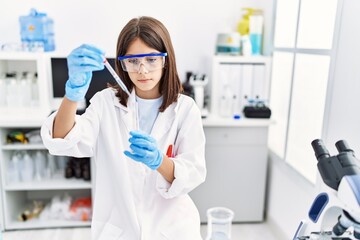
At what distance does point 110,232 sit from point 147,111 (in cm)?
50

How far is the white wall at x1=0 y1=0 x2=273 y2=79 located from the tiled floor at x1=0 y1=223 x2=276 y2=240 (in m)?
1.28

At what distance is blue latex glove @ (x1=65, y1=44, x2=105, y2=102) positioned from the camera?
1126 millimetres

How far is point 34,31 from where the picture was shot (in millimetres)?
2541

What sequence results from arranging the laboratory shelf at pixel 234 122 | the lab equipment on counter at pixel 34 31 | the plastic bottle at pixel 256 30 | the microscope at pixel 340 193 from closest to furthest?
the microscope at pixel 340 193
the laboratory shelf at pixel 234 122
the lab equipment on counter at pixel 34 31
the plastic bottle at pixel 256 30

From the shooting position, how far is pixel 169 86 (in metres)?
1.40

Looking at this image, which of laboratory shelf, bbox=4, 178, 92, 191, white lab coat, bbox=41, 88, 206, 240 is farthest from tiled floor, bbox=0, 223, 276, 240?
white lab coat, bbox=41, 88, 206, 240

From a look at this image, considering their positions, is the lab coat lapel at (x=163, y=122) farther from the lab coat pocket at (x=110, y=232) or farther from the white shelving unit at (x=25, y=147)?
the white shelving unit at (x=25, y=147)

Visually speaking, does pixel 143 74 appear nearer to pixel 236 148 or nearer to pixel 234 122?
pixel 234 122

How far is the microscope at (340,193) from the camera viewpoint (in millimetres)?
877

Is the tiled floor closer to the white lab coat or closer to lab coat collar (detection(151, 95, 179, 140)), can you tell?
the white lab coat

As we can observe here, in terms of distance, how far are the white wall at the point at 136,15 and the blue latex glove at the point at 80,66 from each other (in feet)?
5.48

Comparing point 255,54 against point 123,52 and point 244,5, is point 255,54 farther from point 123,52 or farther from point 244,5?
point 123,52

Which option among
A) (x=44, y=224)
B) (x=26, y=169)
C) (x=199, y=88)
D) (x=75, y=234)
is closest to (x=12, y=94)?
(x=26, y=169)

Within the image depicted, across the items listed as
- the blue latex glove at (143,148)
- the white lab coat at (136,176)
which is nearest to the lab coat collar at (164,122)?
the white lab coat at (136,176)
